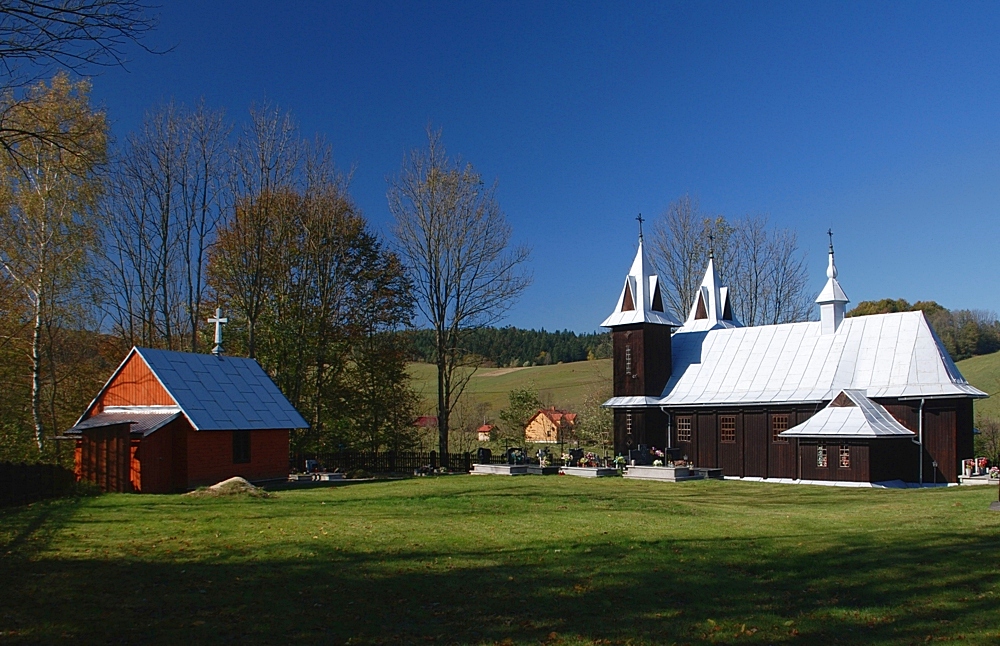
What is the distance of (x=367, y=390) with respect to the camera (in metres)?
39.3

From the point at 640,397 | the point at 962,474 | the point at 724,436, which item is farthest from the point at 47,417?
the point at 962,474

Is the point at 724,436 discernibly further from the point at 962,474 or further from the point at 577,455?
the point at 962,474

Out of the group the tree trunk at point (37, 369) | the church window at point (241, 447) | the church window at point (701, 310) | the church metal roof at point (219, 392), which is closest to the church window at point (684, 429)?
the church window at point (701, 310)

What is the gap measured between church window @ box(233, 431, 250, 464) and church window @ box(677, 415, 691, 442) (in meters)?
18.8

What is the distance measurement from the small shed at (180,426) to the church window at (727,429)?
690 inches

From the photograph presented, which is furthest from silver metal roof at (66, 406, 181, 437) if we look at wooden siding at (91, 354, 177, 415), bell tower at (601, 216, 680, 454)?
bell tower at (601, 216, 680, 454)

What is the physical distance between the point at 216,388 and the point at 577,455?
15.5 m

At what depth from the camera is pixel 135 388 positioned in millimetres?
25953

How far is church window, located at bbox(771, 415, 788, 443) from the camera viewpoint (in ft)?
105

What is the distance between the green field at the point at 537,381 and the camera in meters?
69.5

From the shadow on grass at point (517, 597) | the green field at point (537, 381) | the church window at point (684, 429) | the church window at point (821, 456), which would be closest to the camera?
the shadow on grass at point (517, 597)

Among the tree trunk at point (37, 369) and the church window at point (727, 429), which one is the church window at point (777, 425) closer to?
the church window at point (727, 429)

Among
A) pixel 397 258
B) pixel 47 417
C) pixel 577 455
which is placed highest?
pixel 397 258

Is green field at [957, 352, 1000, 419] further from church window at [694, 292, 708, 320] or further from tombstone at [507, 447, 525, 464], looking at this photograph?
tombstone at [507, 447, 525, 464]
